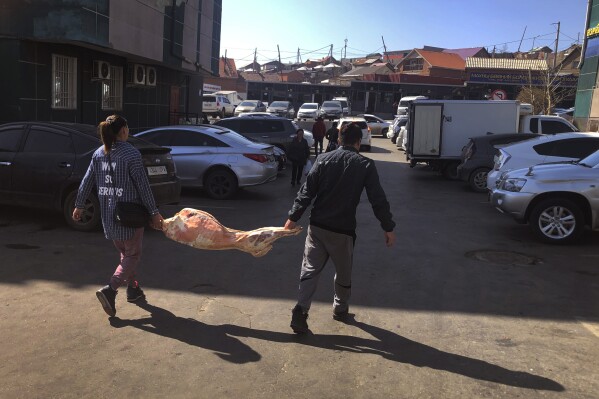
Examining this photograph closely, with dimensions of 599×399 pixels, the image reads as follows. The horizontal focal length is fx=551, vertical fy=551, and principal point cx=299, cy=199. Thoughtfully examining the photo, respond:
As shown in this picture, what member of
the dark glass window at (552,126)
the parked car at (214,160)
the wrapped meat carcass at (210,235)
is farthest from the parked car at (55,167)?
the dark glass window at (552,126)

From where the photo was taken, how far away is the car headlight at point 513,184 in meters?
8.67

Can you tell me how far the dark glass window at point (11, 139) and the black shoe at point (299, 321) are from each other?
613cm

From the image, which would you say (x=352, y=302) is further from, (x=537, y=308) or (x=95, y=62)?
(x=95, y=62)

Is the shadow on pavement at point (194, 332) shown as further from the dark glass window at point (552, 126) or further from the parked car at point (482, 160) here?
the dark glass window at point (552, 126)

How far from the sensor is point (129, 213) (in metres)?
4.82

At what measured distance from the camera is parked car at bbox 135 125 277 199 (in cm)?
1184

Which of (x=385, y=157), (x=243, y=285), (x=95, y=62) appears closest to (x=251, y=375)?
(x=243, y=285)

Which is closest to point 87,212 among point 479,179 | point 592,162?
point 592,162

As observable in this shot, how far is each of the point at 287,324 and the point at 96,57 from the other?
1531 centimetres

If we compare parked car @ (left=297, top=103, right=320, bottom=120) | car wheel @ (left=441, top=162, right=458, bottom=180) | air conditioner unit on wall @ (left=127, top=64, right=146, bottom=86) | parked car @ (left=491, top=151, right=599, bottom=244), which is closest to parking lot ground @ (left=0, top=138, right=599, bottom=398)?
parked car @ (left=491, top=151, right=599, bottom=244)

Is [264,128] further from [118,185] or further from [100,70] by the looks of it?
[118,185]

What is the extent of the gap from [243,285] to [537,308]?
3.03m

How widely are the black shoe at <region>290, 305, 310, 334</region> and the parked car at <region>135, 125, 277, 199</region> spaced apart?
7.39m

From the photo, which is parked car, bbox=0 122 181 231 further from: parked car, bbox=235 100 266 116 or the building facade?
parked car, bbox=235 100 266 116
